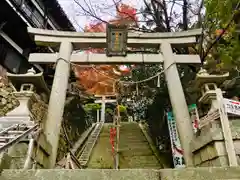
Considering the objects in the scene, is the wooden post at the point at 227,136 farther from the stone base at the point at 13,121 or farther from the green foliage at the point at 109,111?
the green foliage at the point at 109,111

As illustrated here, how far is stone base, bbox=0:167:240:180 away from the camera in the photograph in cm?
243

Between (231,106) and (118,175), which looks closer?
(118,175)

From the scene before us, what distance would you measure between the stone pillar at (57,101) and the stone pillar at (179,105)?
9.92 feet

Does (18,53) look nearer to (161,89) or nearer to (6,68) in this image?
(6,68)

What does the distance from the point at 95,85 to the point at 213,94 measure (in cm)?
1581

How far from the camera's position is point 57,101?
5.74 meters

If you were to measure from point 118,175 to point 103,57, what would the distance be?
479 centimetres

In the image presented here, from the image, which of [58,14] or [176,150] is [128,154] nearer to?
[176,150]

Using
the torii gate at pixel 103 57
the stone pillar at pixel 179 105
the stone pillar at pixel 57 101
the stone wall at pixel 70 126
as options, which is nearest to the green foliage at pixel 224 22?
the torii gate at pixel 103 57

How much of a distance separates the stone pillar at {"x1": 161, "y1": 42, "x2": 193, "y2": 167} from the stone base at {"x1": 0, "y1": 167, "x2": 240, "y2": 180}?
280cm

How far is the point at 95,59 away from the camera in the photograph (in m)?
6.76

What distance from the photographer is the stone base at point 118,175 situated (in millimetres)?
2430

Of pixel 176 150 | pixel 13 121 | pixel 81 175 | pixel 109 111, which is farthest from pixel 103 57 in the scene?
pixel 109 111

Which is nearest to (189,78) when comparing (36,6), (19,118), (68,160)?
(68,160)
